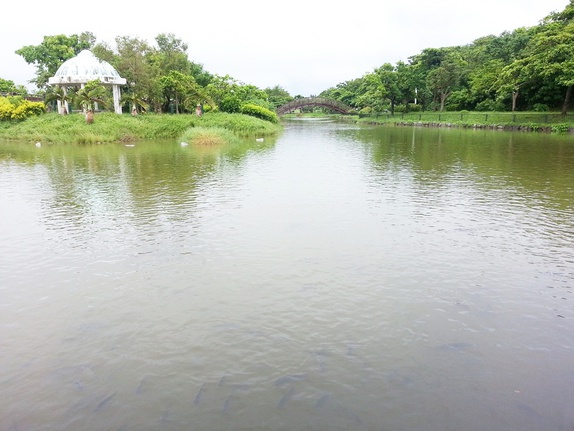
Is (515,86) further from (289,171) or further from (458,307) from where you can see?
(458,307)

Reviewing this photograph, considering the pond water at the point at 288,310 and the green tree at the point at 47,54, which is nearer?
the pond water at the point at 288,310

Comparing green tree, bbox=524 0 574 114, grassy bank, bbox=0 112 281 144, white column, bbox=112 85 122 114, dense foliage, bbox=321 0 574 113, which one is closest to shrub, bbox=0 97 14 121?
grassy bank, bbox=0 112 281 144

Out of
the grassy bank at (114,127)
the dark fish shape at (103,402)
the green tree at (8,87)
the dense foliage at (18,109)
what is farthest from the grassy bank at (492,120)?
the green tree at (8,87)

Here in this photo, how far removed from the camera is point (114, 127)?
38.8m

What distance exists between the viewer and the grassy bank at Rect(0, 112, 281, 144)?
37.2m

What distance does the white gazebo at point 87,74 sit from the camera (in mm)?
46406

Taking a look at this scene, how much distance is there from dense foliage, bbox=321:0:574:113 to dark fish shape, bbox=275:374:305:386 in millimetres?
47964

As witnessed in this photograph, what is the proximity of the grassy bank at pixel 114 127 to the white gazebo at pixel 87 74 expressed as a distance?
468cm

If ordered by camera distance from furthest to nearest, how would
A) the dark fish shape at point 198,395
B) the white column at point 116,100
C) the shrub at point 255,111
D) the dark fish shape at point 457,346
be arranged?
the shrub at point 255,111 < the white column at point 116,100 < the dark fish shape at point 457,346 < the dark fish shape at point 198,395

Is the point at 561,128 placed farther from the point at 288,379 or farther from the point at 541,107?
the point at 288,379

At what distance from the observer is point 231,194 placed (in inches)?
658

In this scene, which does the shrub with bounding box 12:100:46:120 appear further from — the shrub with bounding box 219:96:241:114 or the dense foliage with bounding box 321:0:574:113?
the dense foliage with bounding box 321:0:574:113

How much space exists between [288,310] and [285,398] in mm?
2328

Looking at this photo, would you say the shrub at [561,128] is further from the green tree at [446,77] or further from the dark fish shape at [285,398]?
the dark fish shape at [285,398]
